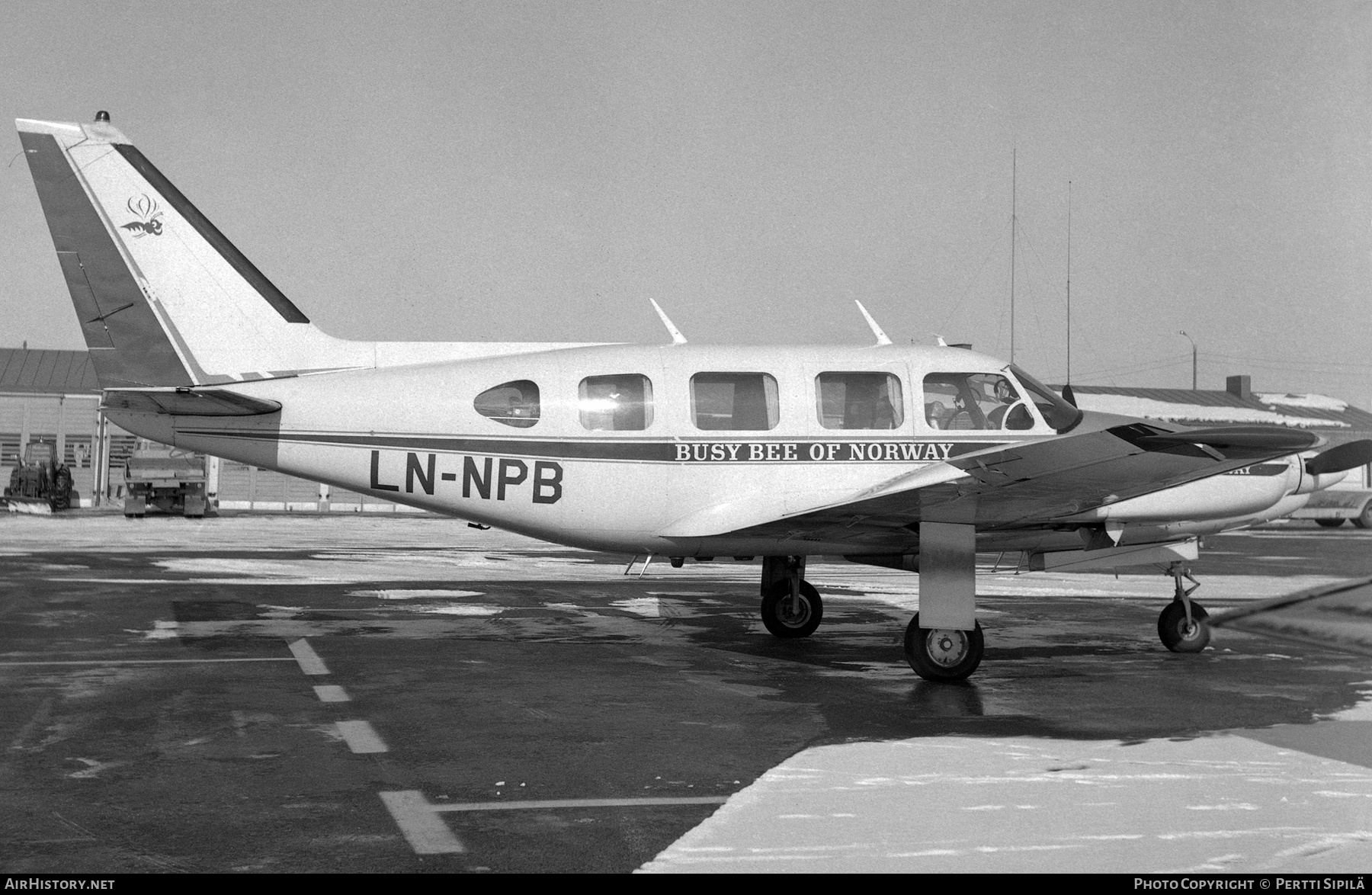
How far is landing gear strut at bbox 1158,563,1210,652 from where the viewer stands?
1093cm

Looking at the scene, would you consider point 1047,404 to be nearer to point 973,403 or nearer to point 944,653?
point 973,403

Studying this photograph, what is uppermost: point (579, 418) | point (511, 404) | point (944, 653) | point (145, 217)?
point (145, 217)

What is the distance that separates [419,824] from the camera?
200 inches

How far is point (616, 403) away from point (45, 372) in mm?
59102

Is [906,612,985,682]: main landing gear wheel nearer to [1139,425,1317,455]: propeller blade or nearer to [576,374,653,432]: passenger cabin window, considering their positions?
[1139,425,1317,455]: propeller blade

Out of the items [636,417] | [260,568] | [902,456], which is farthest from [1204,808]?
[260,568]

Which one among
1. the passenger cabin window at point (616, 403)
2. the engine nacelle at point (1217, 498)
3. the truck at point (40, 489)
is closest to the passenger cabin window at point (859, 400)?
the passenger cabin window at point (616, 403)

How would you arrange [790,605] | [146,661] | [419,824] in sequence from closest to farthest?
1. [419,824]
2. [146,661]
3. [790,605]

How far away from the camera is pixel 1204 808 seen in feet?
17.8

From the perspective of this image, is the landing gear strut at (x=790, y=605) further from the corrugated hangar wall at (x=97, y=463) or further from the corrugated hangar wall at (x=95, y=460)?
the corrugated hangar wall at (x=97, y=463)

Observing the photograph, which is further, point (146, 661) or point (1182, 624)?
point (1182, 624)

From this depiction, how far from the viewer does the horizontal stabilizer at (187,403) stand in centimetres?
966

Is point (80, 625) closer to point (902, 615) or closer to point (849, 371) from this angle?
point (849, 371)

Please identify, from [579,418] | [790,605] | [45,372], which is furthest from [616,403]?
[45,372]
